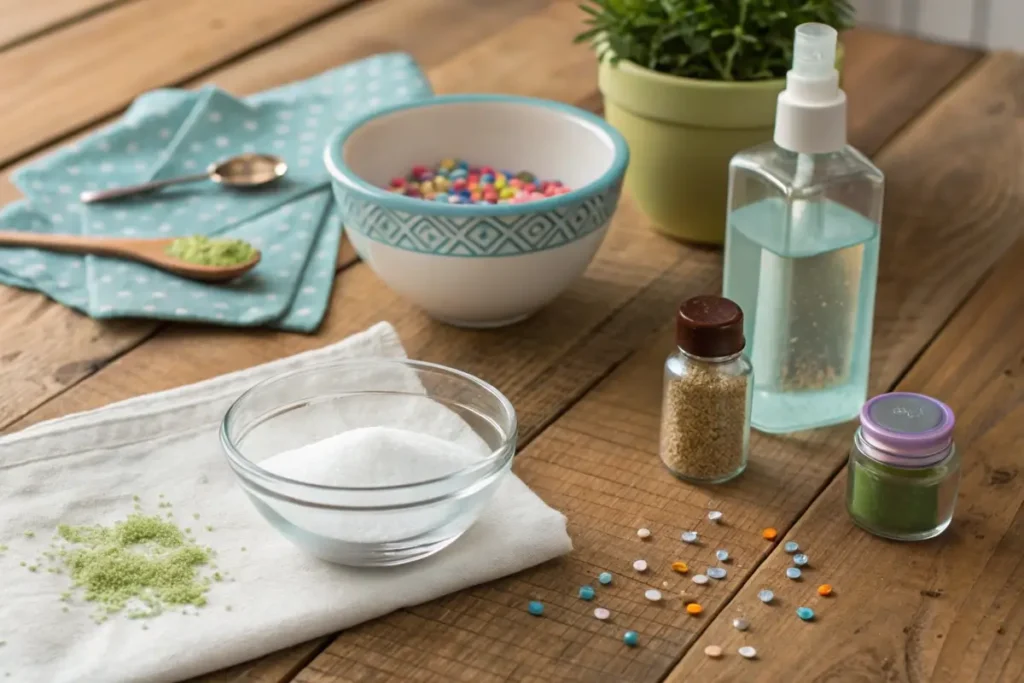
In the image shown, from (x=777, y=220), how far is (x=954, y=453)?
21 centimetres

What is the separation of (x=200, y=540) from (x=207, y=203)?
0.51m

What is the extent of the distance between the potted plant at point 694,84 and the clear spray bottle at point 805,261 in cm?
19

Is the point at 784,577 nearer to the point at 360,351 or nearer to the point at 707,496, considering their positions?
the point at 707,496

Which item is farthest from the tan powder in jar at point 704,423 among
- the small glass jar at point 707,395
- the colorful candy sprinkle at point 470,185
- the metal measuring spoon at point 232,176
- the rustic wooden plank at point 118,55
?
the rustic wooden plank at point 118,55

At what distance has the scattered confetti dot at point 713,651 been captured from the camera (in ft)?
2.68

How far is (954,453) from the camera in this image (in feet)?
2.93

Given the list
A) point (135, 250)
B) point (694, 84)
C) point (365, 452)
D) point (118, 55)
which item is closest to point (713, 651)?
point (365, 452)

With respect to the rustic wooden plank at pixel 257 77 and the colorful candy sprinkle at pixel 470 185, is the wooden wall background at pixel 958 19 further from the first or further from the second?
the colorful candy sprinkle at pixel 470 185

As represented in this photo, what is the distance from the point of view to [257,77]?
158 centimetres

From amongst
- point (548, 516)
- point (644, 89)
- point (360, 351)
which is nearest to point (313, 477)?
point (548, 516)

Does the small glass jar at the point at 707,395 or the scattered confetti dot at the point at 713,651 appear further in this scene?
the small glass jar at the point at 707,395

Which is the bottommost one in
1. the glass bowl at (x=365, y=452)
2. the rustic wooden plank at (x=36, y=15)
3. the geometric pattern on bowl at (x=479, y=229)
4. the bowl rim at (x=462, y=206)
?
the rustic wooden plank at (x=36, y=15)

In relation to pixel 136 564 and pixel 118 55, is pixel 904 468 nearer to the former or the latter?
pixel 136 564

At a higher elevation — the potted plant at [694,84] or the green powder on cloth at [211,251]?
the potted plant at [694,84]
